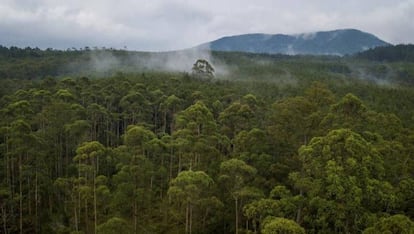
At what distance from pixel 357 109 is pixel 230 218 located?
13.0 m

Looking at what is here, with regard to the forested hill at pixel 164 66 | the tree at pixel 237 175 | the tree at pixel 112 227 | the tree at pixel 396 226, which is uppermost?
the forested hill at pixel 164 66

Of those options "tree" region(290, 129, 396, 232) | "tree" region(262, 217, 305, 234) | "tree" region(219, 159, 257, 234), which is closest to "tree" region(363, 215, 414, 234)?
"tree" region(290, 129, 396, 232)

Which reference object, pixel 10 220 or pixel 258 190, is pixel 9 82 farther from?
pixel 258 190

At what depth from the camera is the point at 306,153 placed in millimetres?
21656

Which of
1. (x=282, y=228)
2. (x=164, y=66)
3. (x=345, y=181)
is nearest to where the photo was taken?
(x=282, y=228)

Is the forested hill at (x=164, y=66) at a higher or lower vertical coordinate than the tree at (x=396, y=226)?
higher

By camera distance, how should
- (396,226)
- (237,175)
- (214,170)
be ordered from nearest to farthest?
(396,226) < (237,175) < (214,170)

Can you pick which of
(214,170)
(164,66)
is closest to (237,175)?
(214,170)

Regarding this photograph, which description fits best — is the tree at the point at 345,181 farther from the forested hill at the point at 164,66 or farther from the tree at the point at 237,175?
the forested hill at the point at 164,66

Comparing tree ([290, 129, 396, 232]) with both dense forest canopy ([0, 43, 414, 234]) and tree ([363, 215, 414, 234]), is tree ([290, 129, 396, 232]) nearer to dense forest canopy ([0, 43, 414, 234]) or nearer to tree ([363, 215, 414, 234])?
dense forest canopy ([0, 43, 414, 234])

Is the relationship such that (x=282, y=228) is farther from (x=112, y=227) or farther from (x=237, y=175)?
Answer: (x=112, y=227)

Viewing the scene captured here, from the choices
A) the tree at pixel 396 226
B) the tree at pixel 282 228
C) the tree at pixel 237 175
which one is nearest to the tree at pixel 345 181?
A: the tree at pixel 396 226

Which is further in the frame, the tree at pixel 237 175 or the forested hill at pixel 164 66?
the forested hill at pixel 164 66

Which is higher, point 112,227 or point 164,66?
point 164,66
